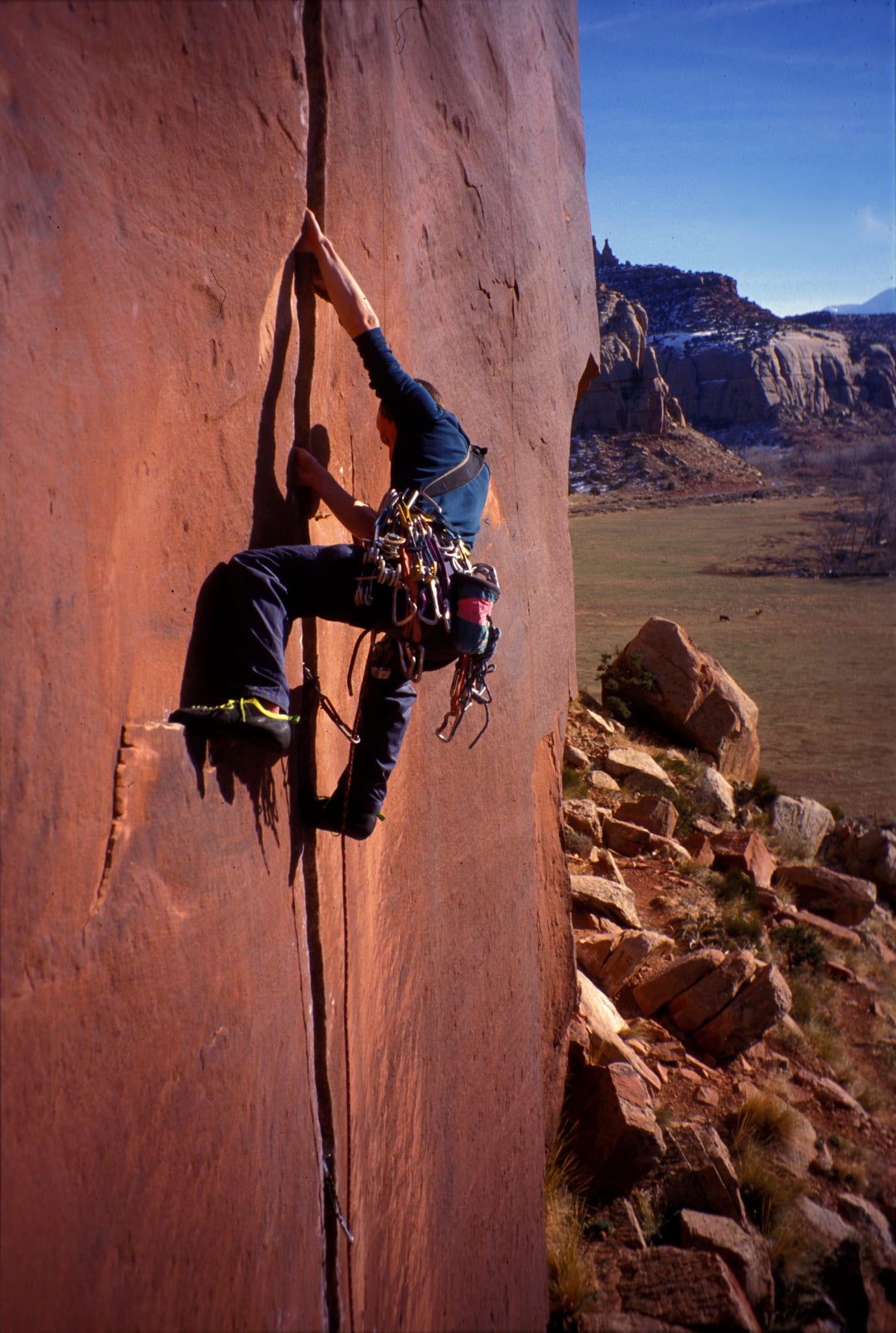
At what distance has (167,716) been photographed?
7.82ft

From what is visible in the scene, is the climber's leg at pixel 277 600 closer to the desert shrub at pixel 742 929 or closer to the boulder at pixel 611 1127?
the boulder at pixel 611 1127

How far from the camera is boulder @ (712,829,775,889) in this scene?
875 cm

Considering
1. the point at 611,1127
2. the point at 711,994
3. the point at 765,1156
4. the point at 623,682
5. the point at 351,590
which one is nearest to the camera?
the point at 351,590

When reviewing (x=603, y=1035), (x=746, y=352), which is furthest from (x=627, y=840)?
(x=746, y=352)

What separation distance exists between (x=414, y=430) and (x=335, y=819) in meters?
1.33

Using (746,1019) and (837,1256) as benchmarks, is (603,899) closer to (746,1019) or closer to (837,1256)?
(746,1019)

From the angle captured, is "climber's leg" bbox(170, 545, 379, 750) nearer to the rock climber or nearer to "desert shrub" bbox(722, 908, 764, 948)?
the rock climber

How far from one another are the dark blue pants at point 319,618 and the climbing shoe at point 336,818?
33mm

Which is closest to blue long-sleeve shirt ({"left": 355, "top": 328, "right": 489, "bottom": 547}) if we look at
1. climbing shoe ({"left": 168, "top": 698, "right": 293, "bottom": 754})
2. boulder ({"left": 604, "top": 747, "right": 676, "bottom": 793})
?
climbing shoe ({"left": 168, "top": 698, "right": 293, "bottom": 754})

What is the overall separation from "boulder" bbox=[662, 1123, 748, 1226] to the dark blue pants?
3.43m

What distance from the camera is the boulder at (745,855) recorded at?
8.75 metres

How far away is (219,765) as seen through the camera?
256cm

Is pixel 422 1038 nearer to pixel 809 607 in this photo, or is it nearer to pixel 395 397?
pixel 395 397

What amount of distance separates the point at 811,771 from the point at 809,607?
13.1 meters
